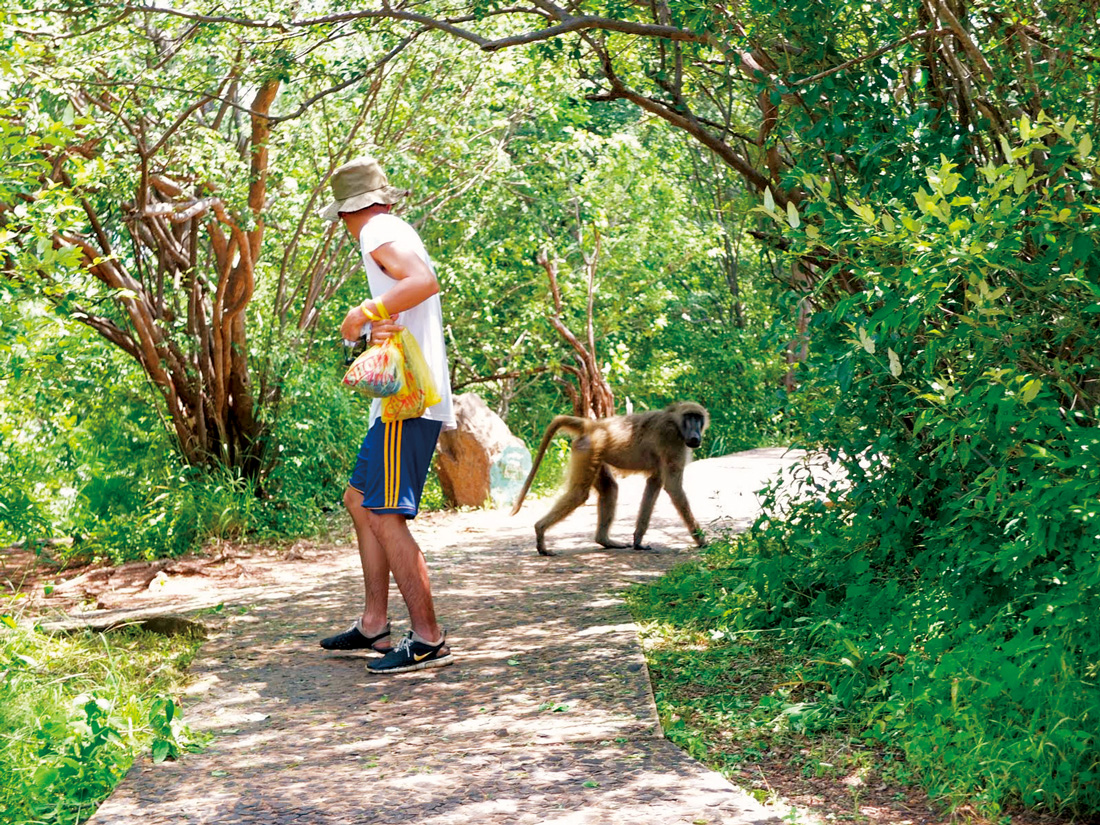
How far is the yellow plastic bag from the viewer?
4863mm

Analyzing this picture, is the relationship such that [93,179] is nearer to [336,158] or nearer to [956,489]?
[336,158]

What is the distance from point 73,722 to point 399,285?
2.16 metres

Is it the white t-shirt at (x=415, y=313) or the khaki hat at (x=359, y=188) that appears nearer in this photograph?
the white t-shirt at (x=415, y=313)

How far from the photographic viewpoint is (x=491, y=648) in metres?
5.55

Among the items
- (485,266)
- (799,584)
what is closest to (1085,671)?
(799,584)

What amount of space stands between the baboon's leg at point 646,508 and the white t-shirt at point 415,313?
348 centimetres

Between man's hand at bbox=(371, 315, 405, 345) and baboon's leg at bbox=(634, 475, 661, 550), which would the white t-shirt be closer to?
man's hand at bbox=(371, 315, 405, 345)

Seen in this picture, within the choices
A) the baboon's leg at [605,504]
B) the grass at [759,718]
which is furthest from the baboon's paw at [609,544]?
the grass at [759,718]

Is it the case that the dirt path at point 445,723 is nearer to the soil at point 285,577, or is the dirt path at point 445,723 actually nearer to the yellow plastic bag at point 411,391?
the soil at point 285,577

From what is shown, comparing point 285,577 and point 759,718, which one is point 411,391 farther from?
point 285,577

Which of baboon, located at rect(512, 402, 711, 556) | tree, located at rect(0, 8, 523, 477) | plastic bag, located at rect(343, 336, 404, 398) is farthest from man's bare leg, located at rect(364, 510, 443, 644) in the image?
baboon, located at rect(512, 402, 711, 556)

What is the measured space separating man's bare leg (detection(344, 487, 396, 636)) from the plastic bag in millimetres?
593

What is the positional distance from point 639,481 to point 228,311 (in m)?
5.13

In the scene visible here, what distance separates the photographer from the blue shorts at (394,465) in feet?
16.2
